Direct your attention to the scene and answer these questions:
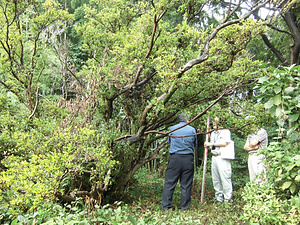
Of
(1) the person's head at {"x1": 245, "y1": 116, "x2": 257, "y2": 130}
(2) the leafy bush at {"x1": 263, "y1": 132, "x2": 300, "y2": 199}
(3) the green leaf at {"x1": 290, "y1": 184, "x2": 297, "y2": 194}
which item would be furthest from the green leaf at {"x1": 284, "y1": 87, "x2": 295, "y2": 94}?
(1) the person's head at {"x1": 245, "y1": 116, "x2": 257, "y2": 130}

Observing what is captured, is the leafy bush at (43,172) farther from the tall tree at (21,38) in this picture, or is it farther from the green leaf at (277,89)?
the green leaf at (277,89)

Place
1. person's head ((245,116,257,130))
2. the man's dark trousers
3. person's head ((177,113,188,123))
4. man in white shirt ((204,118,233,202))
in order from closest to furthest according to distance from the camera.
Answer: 1. person's head ((245,116,257,130))
2. the man's dark trousers
3. person's head ((177,113,188,123))
4. man in white shirt ((204,118,233,202))

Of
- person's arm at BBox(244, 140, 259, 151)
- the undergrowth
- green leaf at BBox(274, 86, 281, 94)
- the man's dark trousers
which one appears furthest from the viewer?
person's arm at BBox(244, 140, 259, 151)

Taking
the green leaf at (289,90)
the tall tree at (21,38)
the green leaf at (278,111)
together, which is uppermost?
the tall tree at (21,38)

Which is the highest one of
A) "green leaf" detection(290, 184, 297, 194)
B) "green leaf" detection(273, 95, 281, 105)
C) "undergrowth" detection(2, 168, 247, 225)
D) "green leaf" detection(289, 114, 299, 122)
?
"green leaf" detection(273, 95, 281, 105)

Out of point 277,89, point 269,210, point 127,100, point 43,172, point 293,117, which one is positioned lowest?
point 269,210

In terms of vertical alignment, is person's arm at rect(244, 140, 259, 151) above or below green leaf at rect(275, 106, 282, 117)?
below

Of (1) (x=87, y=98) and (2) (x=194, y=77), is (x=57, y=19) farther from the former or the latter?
(2) (x=194, y=77)

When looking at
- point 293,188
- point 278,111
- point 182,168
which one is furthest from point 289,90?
point 182,168

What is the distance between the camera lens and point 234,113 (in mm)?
4418

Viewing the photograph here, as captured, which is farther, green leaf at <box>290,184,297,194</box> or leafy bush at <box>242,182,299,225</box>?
green leaf at <box>290,184,297,194</box>

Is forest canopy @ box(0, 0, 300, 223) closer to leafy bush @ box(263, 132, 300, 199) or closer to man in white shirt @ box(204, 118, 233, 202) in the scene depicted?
leafy bush @ box(263, 132, 300, 199)

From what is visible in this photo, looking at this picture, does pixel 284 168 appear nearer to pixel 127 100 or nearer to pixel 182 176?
pixel 182 176

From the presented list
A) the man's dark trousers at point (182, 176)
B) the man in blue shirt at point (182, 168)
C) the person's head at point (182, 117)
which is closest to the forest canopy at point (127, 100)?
the person's head at point (182, 117)
